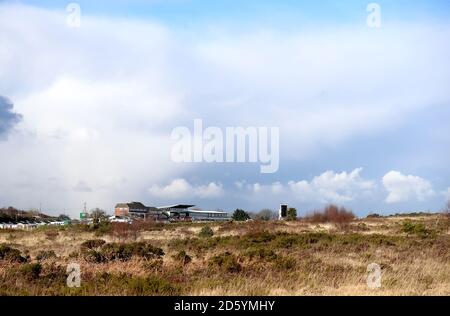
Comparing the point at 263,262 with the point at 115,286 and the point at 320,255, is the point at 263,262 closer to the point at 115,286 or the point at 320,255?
the point at 320,255

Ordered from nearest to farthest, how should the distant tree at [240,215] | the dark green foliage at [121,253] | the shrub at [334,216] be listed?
the dark green foliage at [121,253], the shrub at [334,216], the distant tree at [240,215]

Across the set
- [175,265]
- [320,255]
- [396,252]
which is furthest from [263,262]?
[396,252]

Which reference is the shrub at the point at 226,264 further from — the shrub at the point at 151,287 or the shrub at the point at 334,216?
the shrub at the point at 334,216

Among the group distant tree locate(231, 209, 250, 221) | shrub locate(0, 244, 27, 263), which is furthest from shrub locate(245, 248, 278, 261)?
distant tree locate(231, 209, 250, 221)

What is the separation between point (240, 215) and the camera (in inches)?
3120

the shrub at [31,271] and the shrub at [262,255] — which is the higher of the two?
the shrub at [262,255]

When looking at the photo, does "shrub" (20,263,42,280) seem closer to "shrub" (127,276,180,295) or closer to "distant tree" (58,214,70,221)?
A: "shrub" (127,276,180,295)

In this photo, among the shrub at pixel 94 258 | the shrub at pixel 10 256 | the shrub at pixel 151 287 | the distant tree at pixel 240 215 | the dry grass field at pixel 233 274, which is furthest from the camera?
the distant tree at pixel 240 215

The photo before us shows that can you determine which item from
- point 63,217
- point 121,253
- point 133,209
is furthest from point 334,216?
→ point 63,217

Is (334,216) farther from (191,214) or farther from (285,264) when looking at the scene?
(191,214)

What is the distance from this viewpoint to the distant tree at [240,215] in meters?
78.2

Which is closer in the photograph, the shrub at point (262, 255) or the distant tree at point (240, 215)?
the shrub at point (262, 255)

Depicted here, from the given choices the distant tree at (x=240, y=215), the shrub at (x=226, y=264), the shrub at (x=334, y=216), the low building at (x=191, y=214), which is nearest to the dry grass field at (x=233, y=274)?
the shrub at (x=226, y=264)

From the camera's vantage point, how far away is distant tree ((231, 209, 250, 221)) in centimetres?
7825
